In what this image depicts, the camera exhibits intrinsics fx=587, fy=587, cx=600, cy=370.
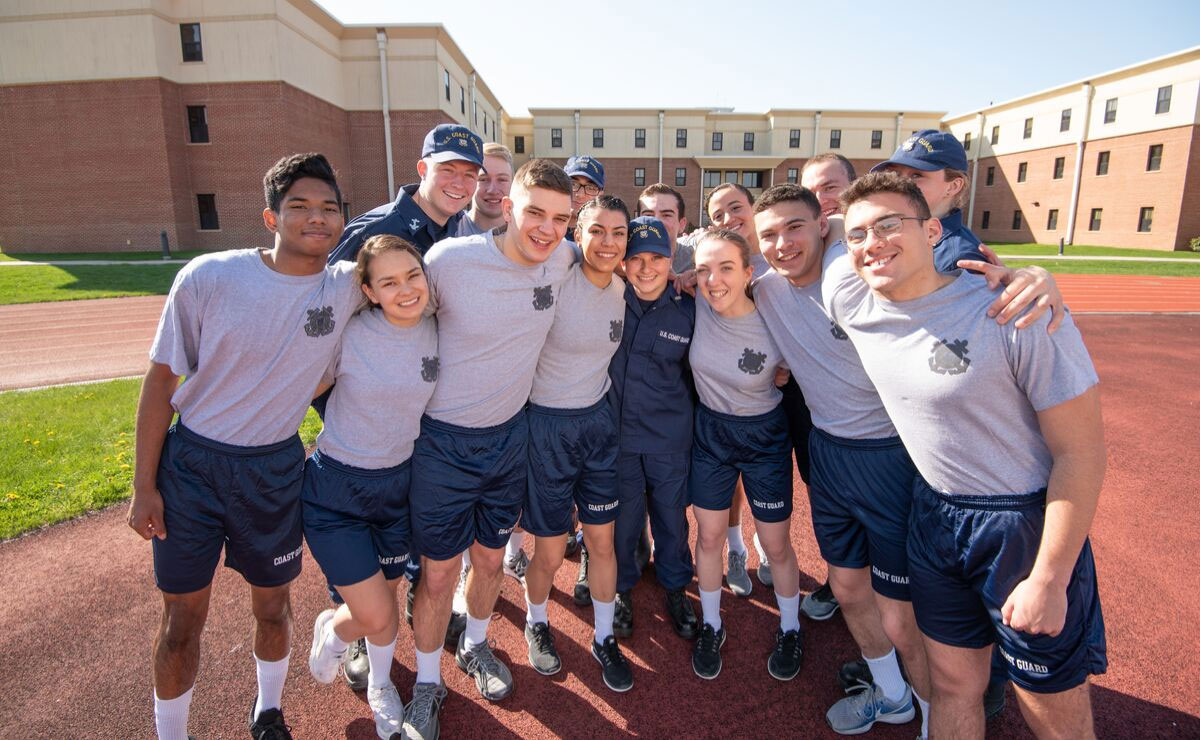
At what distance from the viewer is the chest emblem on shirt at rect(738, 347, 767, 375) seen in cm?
330

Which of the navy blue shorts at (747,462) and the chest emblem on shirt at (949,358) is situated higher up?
the chest emblem on shirt at (949,358)

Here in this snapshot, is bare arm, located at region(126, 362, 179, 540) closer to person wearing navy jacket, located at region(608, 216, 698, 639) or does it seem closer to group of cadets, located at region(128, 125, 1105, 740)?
group of cadets, located at region(128, 125, 1105, 740)

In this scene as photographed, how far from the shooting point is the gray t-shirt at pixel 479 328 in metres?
2.99

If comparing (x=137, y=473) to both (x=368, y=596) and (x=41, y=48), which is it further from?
(x=41, y=48)

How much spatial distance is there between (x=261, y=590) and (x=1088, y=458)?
3.46 m

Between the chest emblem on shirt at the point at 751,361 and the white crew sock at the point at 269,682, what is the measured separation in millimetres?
2849

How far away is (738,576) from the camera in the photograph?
4211 millimetres

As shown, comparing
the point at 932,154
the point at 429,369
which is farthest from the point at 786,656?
the point at 932,154

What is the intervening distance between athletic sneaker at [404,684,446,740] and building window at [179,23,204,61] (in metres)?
32.6

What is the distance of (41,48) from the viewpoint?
2530cm

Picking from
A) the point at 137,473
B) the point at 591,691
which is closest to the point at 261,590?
the point at 137,473

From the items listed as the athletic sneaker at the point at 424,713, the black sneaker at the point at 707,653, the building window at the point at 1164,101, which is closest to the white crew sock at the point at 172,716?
the athletic sneaker at the point at 424,713

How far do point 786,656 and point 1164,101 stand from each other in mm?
45001

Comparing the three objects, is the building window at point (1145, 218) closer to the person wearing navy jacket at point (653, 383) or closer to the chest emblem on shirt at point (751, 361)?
the chest emblem on shirt at point (751, 361)
